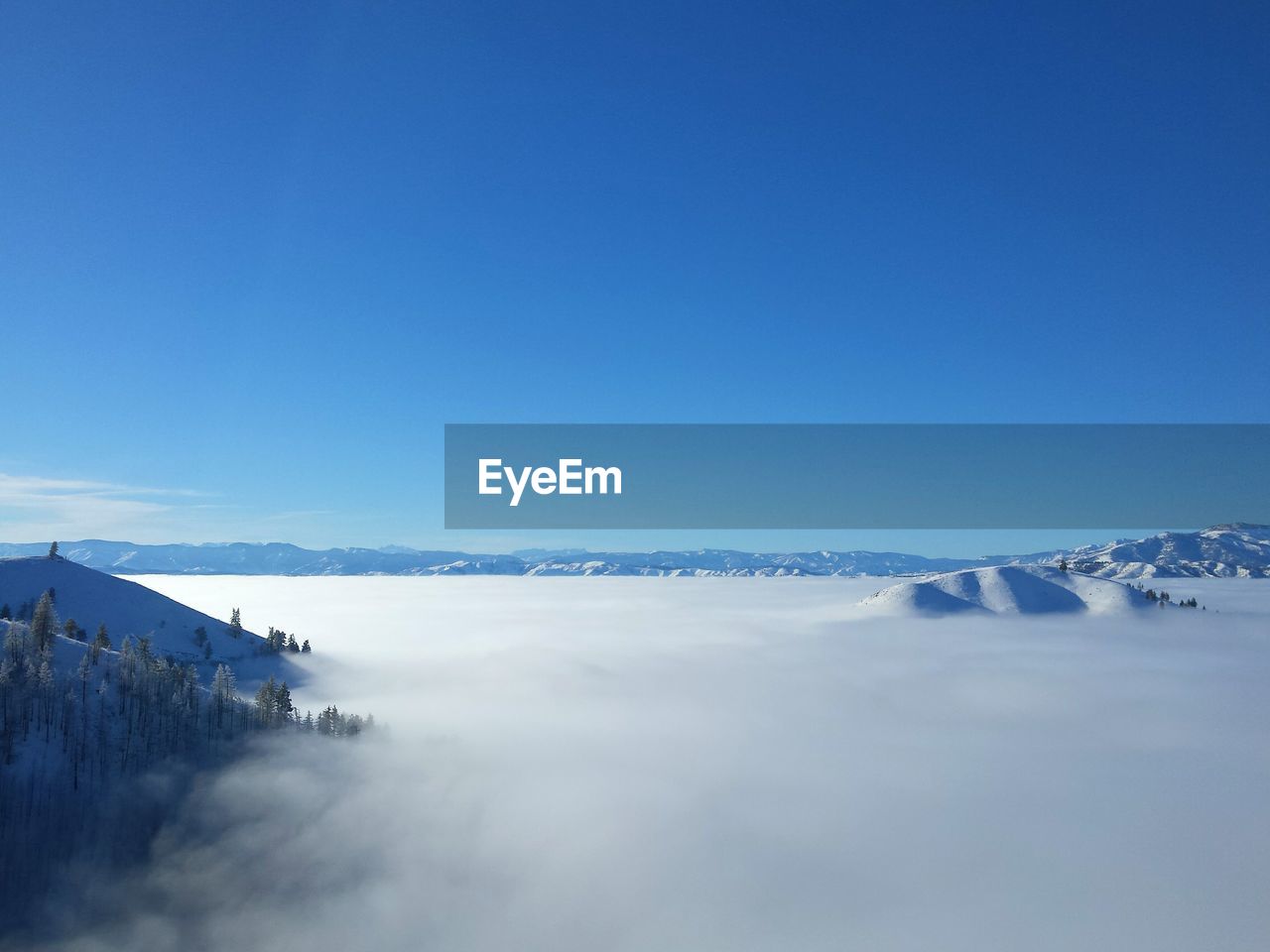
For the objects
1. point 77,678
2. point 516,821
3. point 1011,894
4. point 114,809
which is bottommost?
point 1011,894

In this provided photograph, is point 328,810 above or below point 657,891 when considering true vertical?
above

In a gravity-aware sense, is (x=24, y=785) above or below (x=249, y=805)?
above

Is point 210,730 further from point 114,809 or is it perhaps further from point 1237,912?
point 1237,912

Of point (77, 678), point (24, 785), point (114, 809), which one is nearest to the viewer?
point (24, 785)

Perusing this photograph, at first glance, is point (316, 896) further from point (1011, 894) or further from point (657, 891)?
point (1011, 894)

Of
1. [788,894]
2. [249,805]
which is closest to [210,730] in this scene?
[249,805]

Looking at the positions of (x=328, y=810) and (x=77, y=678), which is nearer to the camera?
(x=77, y=678)

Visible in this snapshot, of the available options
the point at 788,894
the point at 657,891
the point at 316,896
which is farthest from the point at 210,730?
the point at 788,894

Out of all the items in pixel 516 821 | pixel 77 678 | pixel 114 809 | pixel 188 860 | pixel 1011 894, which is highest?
pixel 77 678

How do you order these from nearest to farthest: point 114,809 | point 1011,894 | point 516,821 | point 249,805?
point 114,809, point 249,805, point 1011,894, point 516,821
